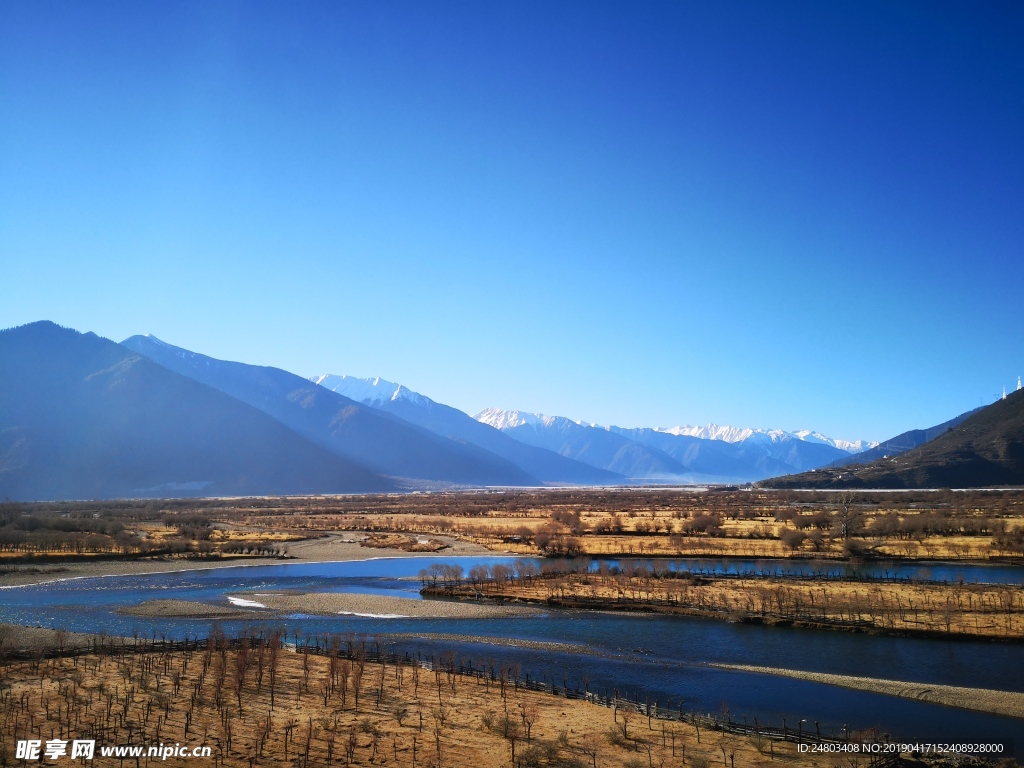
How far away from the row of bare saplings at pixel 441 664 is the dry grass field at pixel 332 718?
45cm

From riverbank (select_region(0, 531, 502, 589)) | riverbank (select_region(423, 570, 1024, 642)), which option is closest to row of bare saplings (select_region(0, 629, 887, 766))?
riverbank (select_region(423, 570, 1024, 642))

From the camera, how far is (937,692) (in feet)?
89.4

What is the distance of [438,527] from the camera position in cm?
9950

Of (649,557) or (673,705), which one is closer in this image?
(673,705)

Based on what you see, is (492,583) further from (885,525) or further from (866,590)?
(885,525)

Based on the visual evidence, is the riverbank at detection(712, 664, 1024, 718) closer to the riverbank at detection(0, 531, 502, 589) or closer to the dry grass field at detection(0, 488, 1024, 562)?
the dry grass field at detection(0, 488, 1024, 562)

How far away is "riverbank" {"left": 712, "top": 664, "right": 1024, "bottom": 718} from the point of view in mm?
25653

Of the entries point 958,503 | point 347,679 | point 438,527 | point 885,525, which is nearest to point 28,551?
point 438,527

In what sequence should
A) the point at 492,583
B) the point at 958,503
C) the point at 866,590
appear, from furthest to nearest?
1. the point at 958,503
2. the point at 492,583
3. the point at 866,590

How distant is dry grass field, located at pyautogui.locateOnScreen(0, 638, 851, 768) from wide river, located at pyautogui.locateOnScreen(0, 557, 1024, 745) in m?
4.10

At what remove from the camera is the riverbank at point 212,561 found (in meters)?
59.4

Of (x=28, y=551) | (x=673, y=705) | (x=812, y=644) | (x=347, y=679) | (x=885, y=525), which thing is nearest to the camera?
(x=673, y=705)

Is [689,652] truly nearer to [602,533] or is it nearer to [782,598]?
[782,598]

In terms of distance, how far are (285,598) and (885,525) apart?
220ft
